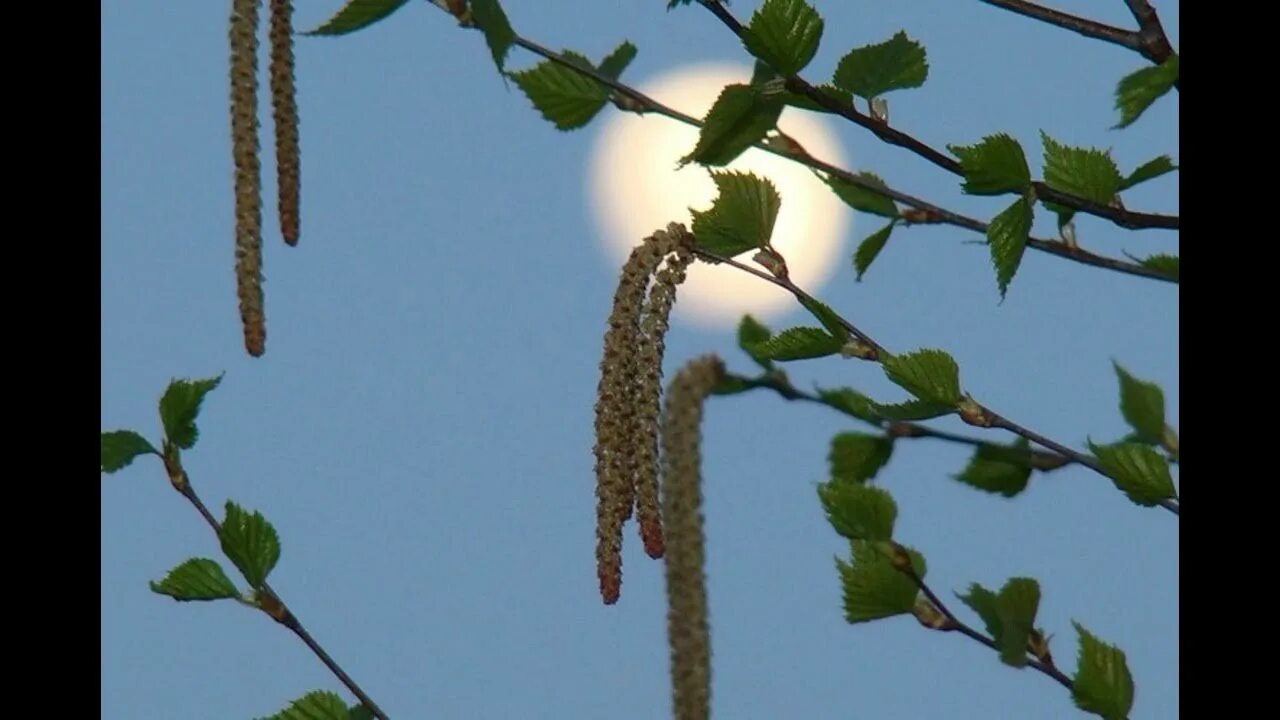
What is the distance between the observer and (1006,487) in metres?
3.57

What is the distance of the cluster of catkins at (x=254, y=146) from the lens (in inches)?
112

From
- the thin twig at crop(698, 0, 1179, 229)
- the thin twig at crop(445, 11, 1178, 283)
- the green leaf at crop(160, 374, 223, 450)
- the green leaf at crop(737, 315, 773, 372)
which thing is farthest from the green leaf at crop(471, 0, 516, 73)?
the green leaf at crop(737, 315, 773, 372)

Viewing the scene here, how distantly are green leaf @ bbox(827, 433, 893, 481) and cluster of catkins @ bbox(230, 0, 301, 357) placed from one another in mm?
1358

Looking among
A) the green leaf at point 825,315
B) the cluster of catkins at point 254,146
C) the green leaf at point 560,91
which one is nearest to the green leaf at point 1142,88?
the green leaf at point 825,315

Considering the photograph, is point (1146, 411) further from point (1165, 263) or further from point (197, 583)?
point (197, 583)

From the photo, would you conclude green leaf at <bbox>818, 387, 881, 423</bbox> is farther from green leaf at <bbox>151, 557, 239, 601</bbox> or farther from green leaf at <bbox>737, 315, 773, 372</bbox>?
green leaf at <bbox>151, 557, 239, 601</bbox>

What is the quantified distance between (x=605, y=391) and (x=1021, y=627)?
0.76m

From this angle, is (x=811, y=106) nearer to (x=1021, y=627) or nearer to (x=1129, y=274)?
(x=1129, y=274)

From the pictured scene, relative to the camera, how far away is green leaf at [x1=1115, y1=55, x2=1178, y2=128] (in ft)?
9.06
